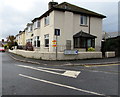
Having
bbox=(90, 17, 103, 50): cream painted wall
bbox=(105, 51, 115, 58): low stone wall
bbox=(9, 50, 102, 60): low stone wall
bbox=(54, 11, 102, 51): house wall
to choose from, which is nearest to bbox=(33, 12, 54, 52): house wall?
bbox=(54, 11, 102, 51): house wall

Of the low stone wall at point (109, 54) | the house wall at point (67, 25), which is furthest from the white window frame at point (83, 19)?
the low stone wall at point (109, 54)

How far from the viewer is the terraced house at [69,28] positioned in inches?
683

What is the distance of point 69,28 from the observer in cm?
1805

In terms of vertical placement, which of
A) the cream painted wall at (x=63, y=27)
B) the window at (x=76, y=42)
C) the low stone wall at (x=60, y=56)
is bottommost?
the low stone wall at (x=60, y=56)

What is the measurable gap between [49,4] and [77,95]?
20.1m

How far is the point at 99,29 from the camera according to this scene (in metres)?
21.3

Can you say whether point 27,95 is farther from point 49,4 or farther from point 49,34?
point 49,4

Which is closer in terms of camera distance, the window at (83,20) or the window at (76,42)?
the window at (76,42)

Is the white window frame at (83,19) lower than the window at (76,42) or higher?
higher

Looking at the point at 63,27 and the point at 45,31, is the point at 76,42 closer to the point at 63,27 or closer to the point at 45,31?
the point at 63,27

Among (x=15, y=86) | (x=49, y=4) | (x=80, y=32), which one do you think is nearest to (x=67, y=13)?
(x=80, y=32)

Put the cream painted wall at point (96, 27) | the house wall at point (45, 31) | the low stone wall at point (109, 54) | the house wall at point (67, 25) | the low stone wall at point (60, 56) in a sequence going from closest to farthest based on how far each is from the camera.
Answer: the low stone wall at point (60, 56), the low stone wall at point (109, 54), the house wall at point (45, 31), the house wall at point (67, 25), the cream painted wall at point (96, 27)

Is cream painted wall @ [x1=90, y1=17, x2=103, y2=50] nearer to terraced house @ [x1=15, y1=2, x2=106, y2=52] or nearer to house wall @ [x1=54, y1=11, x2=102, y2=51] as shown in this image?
terraced house @ [x1=15, y1=2, x2=106, y2=52]

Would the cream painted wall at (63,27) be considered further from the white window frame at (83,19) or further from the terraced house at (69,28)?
the white window frame at (83,19)
